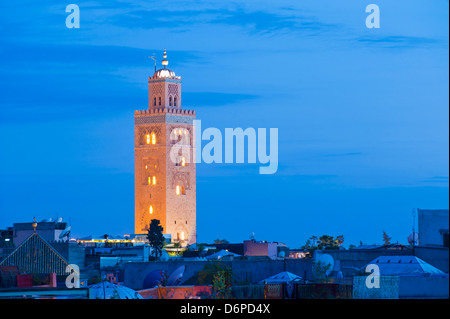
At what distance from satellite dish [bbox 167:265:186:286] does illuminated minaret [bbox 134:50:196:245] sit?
5759 centimetres

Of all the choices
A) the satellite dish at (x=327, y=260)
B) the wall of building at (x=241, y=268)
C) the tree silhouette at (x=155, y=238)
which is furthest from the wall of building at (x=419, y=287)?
Result: the tree silhouette at (x=155, y=238)

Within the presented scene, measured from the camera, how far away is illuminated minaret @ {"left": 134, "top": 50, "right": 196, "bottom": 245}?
99312 millimetres

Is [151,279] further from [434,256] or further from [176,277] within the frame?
[434,256]

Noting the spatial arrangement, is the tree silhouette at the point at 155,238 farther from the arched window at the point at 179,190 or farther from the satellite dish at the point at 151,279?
the satellite dish at the point at 151,279

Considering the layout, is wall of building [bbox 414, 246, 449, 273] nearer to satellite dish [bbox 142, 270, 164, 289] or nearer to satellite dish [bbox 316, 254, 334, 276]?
satellite dish [bbox 316, 254, 334, 276]

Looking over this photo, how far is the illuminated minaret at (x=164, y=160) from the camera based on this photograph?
99.3m

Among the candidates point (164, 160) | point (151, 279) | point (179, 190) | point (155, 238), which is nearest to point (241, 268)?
point (151, 279)

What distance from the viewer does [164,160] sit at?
329ft

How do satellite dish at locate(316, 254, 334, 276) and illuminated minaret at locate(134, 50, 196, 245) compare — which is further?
illuminated minaret at locate(134, 50, 196, 245)

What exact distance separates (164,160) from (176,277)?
61.1m

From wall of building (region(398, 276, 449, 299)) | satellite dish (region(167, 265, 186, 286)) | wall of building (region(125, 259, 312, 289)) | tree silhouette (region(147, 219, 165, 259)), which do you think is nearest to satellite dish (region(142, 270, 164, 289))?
satellite dish (region(167, 265, 186, 286))

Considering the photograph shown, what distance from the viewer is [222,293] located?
21.9 meters

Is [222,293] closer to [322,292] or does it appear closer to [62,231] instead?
[322,292]

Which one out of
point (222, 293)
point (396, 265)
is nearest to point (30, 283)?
point (222, 293)
